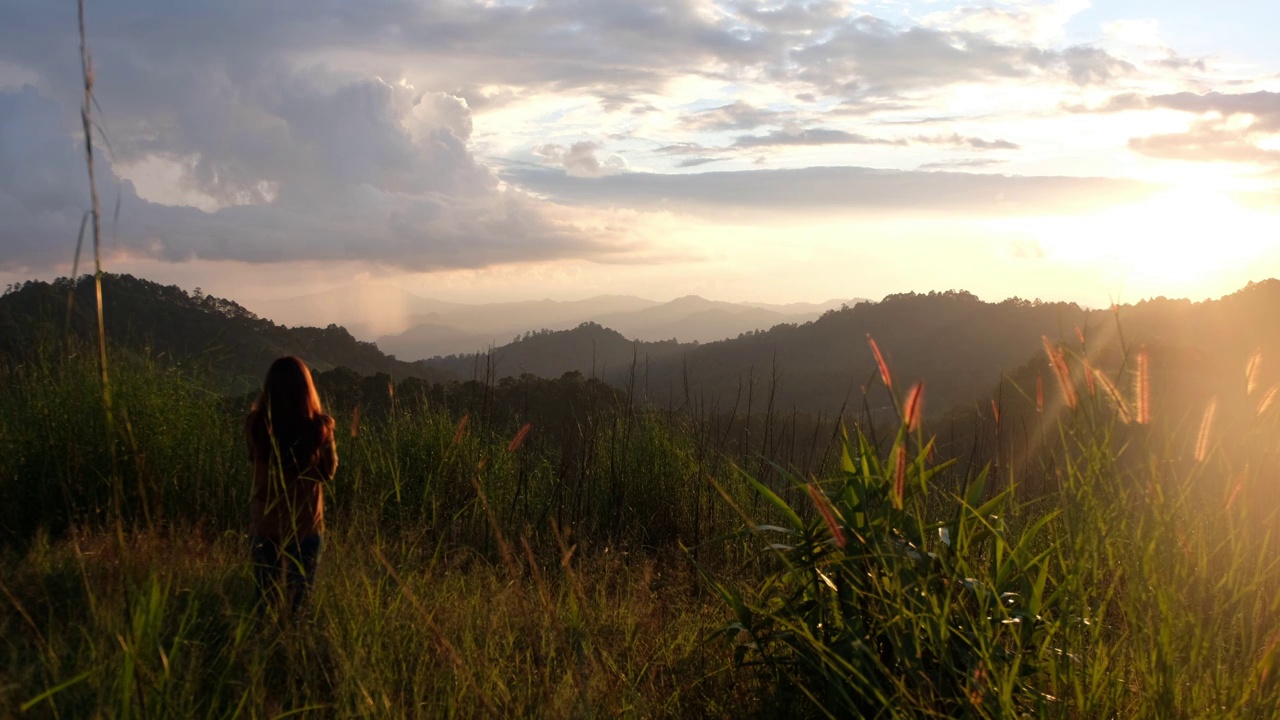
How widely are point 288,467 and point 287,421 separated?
8.7 inches

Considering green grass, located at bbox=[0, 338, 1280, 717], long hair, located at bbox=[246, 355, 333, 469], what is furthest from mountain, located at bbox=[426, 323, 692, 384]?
long hair, located at bbox=[246, 355, 333, 469]

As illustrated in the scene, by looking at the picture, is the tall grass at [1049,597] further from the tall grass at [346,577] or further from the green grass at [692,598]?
the tall grass at [346,577]

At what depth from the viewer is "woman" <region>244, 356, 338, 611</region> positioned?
4.08 metres

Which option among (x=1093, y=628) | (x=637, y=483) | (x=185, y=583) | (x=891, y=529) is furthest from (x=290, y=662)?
(x=637, y=483)

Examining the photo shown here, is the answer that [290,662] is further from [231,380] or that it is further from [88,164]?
[231,380]

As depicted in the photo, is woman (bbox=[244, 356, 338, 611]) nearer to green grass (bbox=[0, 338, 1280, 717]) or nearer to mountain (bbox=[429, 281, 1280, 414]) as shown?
green grass (bbox=[0, 338, 1280, 717])

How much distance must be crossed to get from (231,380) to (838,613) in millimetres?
6063

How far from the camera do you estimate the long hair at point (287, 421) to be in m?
4.15

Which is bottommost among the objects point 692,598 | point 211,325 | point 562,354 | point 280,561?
point 692,598

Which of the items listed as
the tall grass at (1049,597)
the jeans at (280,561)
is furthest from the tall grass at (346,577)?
the tall grass at (1049,597)

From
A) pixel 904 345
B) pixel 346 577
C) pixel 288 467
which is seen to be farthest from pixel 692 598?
pixel 904 345

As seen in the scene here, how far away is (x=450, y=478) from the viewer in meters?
7.12

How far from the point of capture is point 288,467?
13.6 feet

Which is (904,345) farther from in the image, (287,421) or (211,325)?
(287,421)
